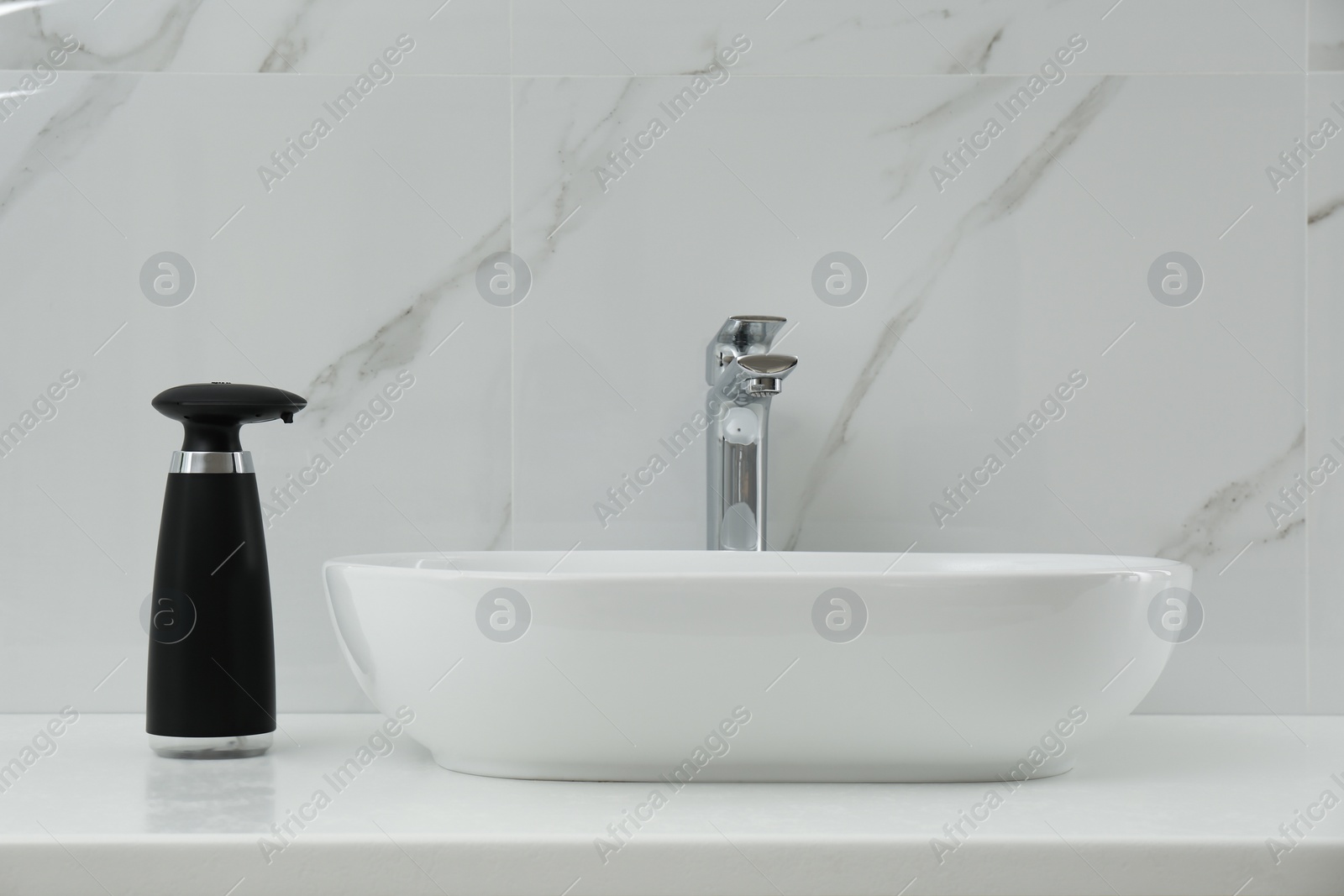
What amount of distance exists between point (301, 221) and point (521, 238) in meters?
0.19

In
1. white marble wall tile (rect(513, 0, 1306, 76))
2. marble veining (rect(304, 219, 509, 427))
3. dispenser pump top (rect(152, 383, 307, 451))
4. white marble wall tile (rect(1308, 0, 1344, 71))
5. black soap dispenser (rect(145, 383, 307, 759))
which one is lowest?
black soap dispenser (rect(145, 383, 307, 759))

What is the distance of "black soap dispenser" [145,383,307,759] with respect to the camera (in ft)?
2.14

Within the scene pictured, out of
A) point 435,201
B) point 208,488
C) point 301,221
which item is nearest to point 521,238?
point 435,201

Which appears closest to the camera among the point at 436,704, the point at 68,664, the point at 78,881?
the point at 78,881

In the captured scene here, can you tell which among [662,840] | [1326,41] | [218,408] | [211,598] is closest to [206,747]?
[211,598]

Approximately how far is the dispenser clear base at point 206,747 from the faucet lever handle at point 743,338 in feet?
1.43

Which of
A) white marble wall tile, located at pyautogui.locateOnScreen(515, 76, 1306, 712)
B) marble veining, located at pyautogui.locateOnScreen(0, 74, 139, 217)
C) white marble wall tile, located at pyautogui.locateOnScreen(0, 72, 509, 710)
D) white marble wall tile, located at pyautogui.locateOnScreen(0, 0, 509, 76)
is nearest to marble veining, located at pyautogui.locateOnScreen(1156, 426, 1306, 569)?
white marble wall tile, located at pyautogui.locateOnScreen(515, 76, 1306, 712)

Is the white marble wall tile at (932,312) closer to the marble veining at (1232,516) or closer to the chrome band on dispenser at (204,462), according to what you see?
the marble veining at (1232,516)

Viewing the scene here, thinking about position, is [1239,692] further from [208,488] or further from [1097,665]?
[208,488]

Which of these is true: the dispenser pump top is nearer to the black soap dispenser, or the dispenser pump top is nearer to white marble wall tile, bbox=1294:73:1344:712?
the black soap dispenser

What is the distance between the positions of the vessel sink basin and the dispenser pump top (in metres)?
0.17

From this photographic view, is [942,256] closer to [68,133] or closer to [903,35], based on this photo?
[903,35]

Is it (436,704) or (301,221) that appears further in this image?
(301,221)

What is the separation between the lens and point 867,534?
2.91 feet
